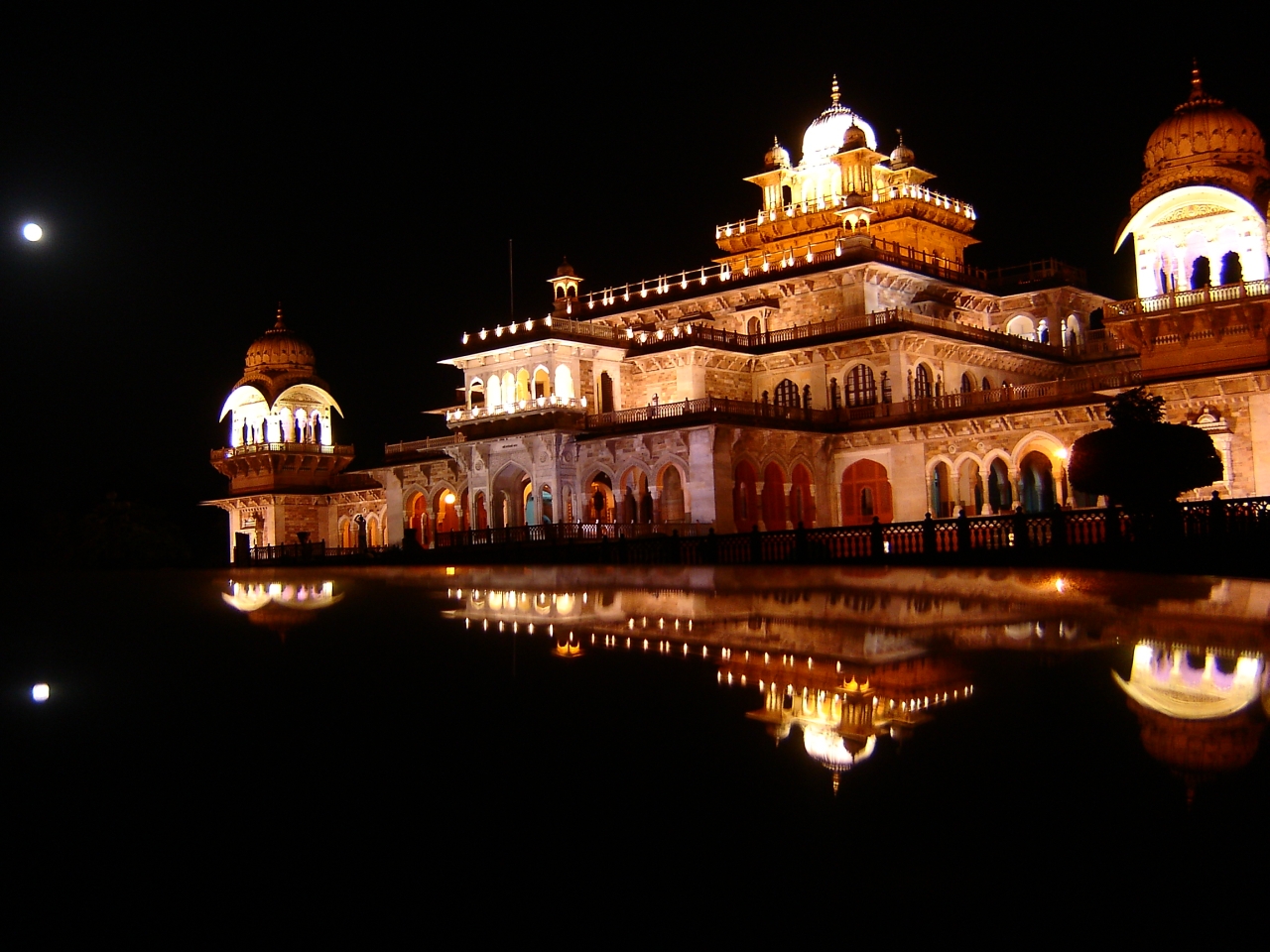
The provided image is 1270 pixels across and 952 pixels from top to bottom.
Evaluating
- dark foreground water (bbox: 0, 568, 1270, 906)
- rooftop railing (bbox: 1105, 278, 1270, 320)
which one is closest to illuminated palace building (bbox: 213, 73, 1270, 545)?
rooftop railing (bbox: 1105, 278, 1270, 320)

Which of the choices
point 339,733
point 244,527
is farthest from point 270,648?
point 244,527

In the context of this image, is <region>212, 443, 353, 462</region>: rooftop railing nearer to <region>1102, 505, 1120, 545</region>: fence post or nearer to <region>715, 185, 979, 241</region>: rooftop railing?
<region>715, 185, 979, 241</region>: rooftop railing

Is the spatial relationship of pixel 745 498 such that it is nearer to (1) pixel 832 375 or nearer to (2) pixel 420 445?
(1) pixel 832 375

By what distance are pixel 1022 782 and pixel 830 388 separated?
3824cm

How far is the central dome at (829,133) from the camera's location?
49469 millimetres

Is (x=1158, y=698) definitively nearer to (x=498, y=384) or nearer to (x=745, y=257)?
(x=498, y=384)

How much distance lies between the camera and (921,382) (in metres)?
41.2

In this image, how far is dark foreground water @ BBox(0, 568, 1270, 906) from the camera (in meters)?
3.62

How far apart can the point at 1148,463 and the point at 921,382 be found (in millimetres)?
18860

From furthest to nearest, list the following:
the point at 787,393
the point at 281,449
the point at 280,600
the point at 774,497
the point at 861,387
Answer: the point at 281,449 → the point at 787,393 → the point at 861,387 → the point at 774,497 → the point at 280,600

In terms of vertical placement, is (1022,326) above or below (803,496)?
above

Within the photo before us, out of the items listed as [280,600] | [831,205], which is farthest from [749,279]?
[280,600]

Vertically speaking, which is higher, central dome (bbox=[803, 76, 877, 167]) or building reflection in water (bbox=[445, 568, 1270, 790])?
central dome (bbox=[803, 76, 877, 167])

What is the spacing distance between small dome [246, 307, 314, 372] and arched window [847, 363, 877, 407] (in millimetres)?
26220
